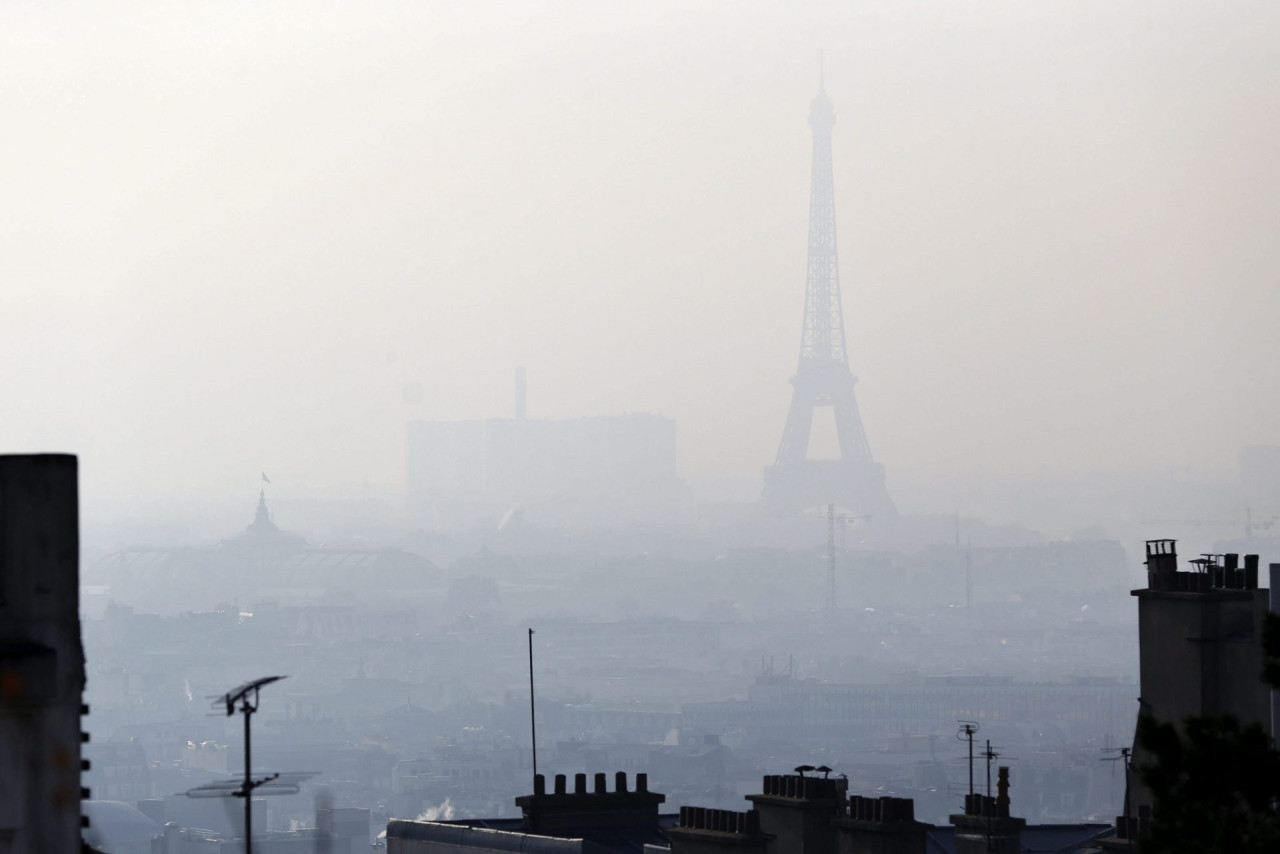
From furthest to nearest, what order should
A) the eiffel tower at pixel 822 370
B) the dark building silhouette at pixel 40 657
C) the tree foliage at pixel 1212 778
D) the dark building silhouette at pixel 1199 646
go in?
the eiffel tower at pixel 822 370, the dark building silhouette at pixel 1199 646, the tree foliage at pixel 1212 778, the dark building silhouette at pixel 40 657

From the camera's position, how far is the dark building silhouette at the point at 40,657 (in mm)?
6594

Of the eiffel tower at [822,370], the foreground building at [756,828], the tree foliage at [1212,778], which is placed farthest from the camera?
the eiffel tower at [822,370]

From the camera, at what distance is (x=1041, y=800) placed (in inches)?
3563

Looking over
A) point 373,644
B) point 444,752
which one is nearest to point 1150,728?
point 444,752

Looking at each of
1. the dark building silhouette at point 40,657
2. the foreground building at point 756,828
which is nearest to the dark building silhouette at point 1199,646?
the foreground building at point 756,828

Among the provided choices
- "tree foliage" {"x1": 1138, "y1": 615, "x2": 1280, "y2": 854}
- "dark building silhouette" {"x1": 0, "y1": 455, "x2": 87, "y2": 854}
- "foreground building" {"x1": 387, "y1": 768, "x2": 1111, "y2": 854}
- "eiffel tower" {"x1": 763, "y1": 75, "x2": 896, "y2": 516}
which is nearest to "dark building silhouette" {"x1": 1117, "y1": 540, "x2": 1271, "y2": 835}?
"foreground building" {"x1": 387, "y1": 768, "x2": 1111, "y2": 854}

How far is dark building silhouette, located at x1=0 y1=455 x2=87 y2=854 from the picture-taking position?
6594 mm

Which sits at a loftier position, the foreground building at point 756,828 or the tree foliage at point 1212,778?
the tree foliage at point 1212,778

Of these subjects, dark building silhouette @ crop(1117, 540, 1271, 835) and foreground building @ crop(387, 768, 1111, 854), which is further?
foreground building @ crop(387, 768, 1111, 854)

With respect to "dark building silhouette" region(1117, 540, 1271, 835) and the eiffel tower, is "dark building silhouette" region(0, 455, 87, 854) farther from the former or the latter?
the eiffel tower

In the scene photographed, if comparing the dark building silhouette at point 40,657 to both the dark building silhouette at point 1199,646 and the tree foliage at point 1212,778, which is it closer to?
the tree foliage at point 1212,778

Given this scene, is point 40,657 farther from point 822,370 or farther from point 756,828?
point 822,370

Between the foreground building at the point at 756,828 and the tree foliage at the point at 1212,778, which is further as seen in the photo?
the foreground building at the point at 756,828

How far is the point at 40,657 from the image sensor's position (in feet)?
21.9
